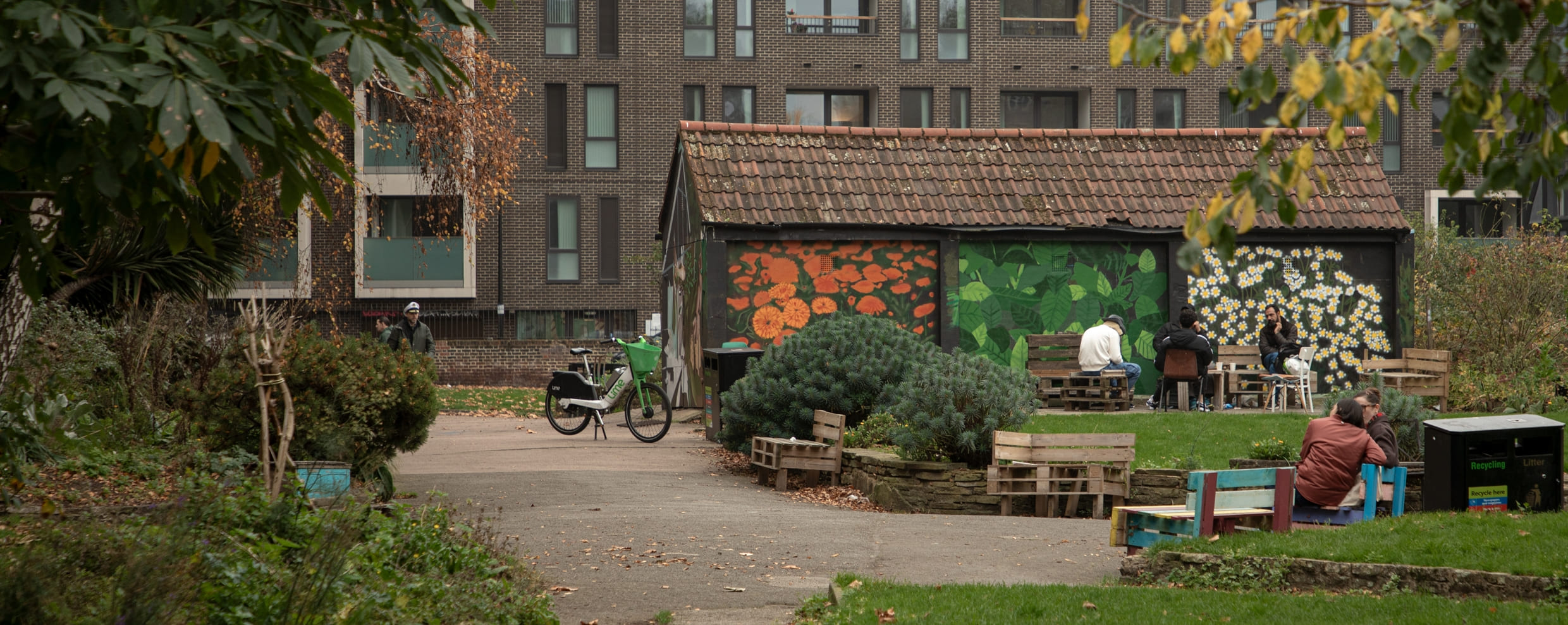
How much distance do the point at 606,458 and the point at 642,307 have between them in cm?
2314

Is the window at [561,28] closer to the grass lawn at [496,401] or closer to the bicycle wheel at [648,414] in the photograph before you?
the grass lawn at [496,401]

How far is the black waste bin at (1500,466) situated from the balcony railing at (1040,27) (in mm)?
30039

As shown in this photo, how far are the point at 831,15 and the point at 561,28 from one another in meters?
7.67

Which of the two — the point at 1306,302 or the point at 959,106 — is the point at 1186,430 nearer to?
the point at 1306,302

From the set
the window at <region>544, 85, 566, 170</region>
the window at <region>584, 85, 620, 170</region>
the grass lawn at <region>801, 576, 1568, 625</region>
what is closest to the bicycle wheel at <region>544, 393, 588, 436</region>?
Answer: the grass lawn at <region>801, 576, 1568, 625</region>

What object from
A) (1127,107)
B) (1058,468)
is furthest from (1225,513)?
(1127,107)

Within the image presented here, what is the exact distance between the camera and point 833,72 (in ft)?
124

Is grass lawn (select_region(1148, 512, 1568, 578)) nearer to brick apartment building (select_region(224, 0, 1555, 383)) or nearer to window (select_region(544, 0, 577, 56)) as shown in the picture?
brick apartment building (select_region(224, 0, 1555, 383))

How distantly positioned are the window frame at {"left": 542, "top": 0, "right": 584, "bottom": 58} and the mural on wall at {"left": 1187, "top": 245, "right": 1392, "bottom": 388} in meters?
22.7

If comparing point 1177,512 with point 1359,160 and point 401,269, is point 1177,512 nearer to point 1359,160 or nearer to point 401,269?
point 1359,160

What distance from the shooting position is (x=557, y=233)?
122 feet

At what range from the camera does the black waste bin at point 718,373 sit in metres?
15.9

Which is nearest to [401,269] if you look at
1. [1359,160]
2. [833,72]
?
[833,72]

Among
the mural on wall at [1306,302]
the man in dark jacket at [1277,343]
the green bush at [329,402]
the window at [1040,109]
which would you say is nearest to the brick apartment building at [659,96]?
the window at [1040,109]
